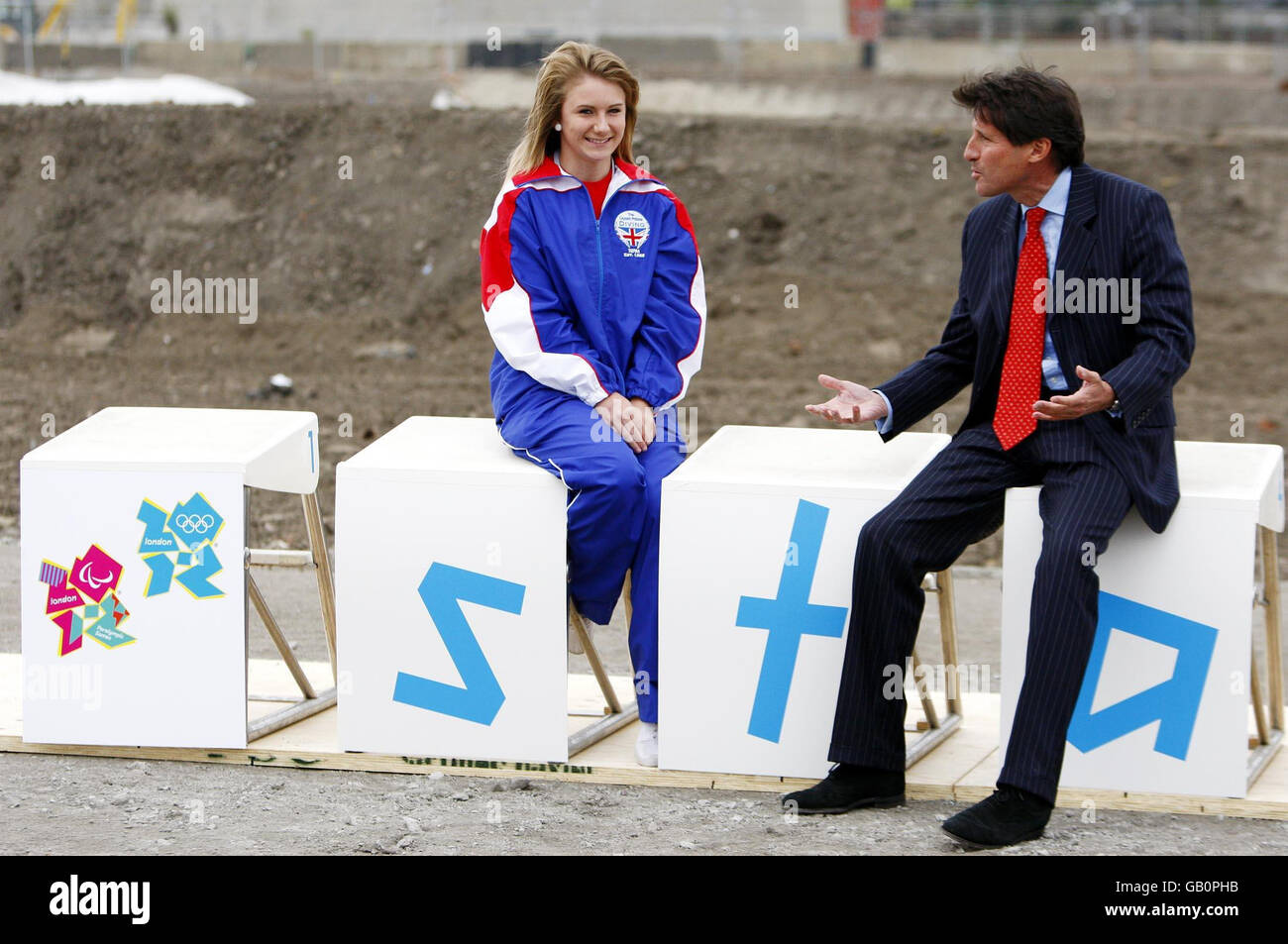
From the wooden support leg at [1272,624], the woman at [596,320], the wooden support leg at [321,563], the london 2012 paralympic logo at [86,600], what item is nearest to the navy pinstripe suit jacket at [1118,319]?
the wooden support leg at [1272,624]

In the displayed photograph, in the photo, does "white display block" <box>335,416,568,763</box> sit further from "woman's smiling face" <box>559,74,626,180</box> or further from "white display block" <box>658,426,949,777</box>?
"woman's smiling face" <box>559,74,626,180</box>

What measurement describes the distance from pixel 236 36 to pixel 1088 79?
1321 cm

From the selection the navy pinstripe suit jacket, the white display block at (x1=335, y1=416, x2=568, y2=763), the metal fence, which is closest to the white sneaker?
the white display block at (x1=335, y1=416, x2=568, y2=763)

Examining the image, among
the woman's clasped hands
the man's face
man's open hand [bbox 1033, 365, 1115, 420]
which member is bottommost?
the woman's clasped hands

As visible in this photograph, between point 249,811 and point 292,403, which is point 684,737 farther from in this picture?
point 292,403

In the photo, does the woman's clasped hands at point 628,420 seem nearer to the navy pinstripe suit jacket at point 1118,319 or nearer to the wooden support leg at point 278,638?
the navy pinstripe suit jacket at point 1118,319

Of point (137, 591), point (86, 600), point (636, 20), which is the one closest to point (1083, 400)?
point (137, 591)

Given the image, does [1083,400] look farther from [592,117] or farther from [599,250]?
[592,117]

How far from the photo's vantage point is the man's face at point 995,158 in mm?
4359

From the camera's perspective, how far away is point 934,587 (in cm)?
477

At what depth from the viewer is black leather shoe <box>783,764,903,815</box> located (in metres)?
4.39

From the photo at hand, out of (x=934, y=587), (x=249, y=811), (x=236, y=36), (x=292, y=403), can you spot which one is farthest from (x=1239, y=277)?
(x=236, y=36)

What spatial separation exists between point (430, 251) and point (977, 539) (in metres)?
11.7

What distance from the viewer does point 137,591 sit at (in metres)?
4.78
